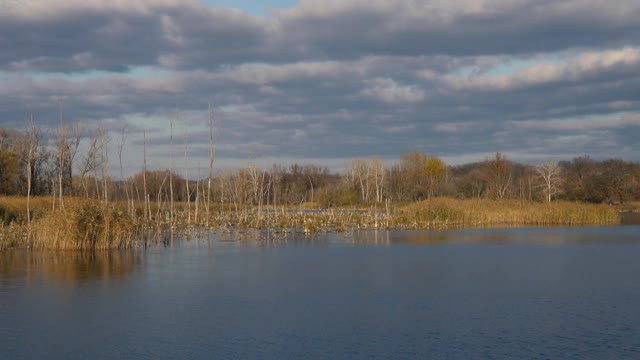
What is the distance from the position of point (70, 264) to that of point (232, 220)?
17.1 metres

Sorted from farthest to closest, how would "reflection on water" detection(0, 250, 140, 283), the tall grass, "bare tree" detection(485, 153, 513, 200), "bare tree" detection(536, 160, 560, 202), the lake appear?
"bare tree" detection(536, 160, 560, 202), "bare tree" detection(485, 153, 513, 200), the tall grass, "reflection on water" detection(0, 250, 140, 283), the lake

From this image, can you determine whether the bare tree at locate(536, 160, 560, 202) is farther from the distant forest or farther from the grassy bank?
the grassy bank

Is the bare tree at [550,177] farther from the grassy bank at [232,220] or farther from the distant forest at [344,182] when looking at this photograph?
the grassy bank at [232,220]

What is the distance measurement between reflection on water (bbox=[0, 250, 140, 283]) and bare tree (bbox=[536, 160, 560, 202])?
5185 cm

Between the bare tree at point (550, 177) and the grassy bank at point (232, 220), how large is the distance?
2886cm

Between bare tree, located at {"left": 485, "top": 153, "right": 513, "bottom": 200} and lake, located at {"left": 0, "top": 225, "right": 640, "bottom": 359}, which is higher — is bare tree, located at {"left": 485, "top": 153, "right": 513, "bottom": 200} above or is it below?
above

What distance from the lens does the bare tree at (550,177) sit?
66.3 m

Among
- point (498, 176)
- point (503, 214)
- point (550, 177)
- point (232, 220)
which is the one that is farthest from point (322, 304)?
point (550, 177)

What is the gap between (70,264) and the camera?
18.2 metres

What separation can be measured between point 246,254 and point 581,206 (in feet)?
73.7

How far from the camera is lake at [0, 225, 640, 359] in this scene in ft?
31.2

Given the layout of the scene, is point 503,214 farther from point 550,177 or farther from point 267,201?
point 550,177

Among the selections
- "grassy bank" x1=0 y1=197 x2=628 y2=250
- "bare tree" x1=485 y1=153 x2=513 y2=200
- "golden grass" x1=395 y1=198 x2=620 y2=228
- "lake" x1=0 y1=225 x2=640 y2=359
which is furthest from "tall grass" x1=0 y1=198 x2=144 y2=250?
"bare tree" x1=485 y1=153 x2=513 y2=200

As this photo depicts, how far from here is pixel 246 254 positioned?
70.2 feet
